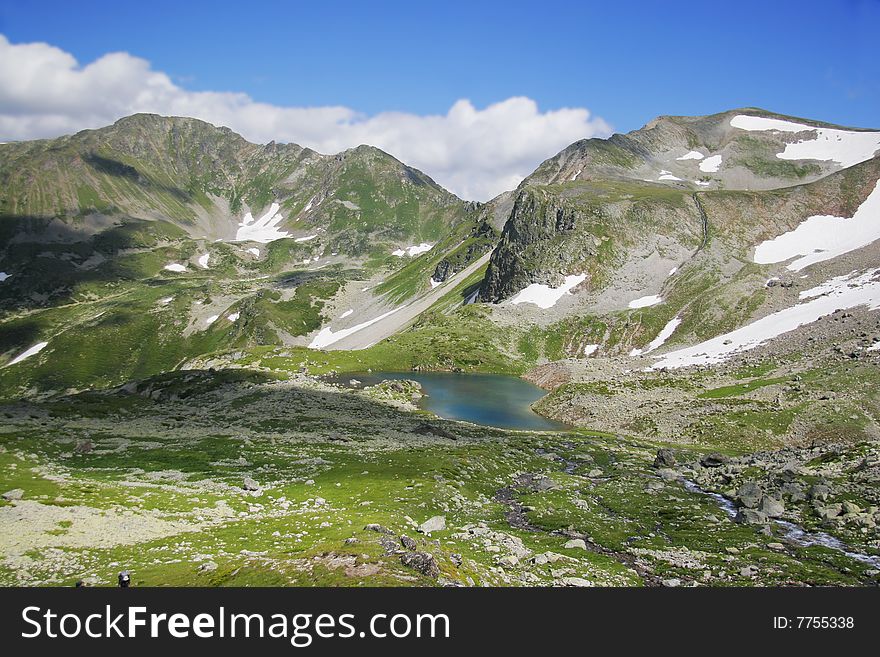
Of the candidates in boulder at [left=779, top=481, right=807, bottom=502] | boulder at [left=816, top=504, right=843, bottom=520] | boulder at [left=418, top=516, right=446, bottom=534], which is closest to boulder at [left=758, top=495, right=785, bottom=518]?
boulder at [left=779, top=481, right=807, bottom=502]

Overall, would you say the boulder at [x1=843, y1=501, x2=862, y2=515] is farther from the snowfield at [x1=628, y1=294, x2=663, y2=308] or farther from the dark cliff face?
the dark cliff face

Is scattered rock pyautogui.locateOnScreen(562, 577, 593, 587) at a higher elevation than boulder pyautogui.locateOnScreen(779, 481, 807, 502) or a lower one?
higher

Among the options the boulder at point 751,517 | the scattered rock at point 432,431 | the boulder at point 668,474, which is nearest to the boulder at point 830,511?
the boulder at point 751,517

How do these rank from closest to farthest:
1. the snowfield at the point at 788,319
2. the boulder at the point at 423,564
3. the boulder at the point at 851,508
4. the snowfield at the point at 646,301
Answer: the boulder at the point at 423,564 < the boulder at the point at 851,508 < the snowfield at the point at 788,319 < the snowfield at the point at 646,301

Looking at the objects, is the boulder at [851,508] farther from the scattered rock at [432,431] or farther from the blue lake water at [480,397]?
the blue lake water at [480,397]

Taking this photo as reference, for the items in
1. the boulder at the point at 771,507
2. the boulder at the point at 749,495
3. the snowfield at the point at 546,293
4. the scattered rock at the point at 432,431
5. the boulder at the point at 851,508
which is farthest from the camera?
the snowfield at the point at 546,293

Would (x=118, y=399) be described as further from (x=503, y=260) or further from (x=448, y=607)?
(x=503, y=260)

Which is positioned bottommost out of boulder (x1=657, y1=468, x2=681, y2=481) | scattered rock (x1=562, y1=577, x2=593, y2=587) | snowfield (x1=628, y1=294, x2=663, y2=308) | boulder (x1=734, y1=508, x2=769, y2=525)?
boulder (x1=657, y1=468, x2=681, y2=481)

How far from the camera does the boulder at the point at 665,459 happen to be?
54.5m

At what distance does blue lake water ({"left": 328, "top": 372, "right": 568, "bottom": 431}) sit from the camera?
299 feet

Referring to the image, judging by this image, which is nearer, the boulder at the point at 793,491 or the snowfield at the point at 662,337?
the boulder at the point at 793,491

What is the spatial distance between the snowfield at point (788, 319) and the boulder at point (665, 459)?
1939 inches

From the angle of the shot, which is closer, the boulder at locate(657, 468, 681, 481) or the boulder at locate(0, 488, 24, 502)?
the boulder at locate(0, 488, 24, 502)

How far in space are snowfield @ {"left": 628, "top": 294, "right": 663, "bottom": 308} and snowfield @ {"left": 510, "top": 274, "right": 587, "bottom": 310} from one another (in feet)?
62.9
